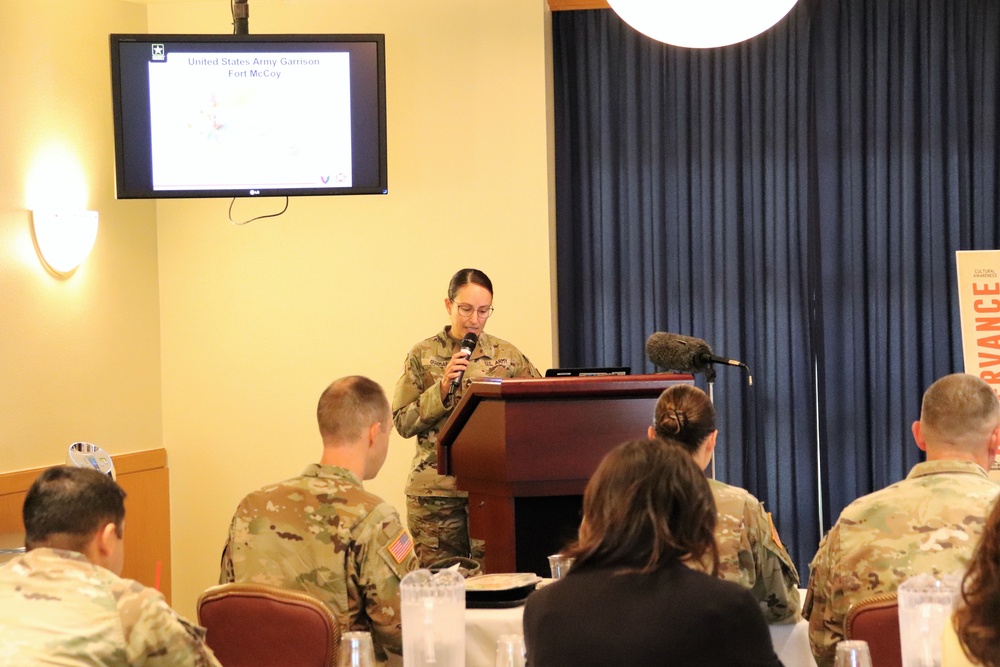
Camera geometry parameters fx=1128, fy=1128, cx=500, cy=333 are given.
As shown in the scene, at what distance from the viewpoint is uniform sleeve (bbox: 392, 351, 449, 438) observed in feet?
14.4

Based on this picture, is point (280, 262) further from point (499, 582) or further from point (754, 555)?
point (754, 555)

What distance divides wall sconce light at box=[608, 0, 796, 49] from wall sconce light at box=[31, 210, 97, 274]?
316cm

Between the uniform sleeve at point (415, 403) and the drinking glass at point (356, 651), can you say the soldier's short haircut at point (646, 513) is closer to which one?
the drinking glass at point (356, 651)

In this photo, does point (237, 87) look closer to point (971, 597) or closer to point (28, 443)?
point (28, 443)

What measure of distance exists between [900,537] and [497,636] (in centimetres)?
93

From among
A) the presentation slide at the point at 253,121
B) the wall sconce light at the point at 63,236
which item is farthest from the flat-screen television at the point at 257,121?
the wall sconce light at the point at 63,236

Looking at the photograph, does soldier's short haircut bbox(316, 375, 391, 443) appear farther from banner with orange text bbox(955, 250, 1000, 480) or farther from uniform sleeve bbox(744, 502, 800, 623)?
banner with orange text bbox(955, 250, 1000, 480)

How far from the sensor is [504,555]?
3.68m

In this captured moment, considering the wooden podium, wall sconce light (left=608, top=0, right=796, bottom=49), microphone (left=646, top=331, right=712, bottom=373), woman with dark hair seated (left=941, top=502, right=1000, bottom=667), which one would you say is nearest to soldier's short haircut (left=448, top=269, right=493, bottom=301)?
microphone (left=646, top=331, right=712, bottom=373)

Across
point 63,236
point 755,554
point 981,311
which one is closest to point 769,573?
point 755,554

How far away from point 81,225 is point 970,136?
14.2ft

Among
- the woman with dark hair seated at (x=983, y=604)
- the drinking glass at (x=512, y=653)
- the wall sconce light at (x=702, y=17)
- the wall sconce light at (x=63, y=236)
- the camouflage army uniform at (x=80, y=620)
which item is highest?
the wall sconce light at (x=702, y=17)

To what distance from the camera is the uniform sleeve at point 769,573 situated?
264 cm

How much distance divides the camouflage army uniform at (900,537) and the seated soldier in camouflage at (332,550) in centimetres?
99
